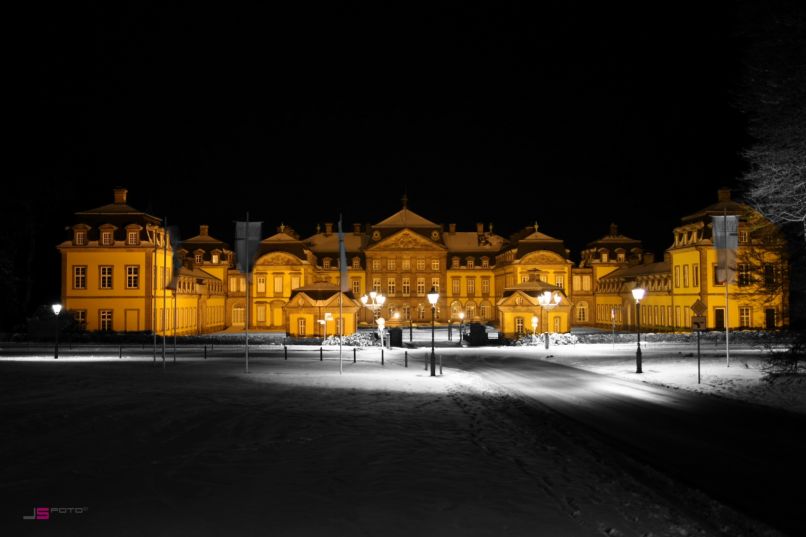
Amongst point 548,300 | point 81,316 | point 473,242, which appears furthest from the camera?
point 473,242

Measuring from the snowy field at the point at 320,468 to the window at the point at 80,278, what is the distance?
37.1 meters

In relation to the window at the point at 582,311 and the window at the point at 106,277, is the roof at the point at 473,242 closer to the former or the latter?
the window at the point at 582,311

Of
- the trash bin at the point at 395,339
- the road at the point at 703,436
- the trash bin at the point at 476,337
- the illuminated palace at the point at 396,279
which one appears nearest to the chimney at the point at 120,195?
the illuminated palace at the point at 396,279

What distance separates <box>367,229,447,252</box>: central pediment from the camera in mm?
81312

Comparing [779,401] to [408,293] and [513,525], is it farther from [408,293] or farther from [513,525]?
[408,293]

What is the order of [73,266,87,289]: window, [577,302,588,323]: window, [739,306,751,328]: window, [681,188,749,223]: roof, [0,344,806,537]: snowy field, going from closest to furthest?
[0,344,806,537]: snowy field, [681,188,749,223]: roof, [739,306,751,328]: window, [73,266,87,289]: window, [577,302,588,323]: window

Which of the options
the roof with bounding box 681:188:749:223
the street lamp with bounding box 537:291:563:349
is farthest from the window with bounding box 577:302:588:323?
the street lamp with bounding box 537:291:563:349

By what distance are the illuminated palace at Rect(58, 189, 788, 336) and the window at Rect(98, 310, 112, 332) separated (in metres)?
0.11

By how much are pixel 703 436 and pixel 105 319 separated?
50479 mm

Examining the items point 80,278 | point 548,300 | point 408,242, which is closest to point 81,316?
point 80,278

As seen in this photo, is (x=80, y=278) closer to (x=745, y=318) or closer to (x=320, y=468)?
(x=320, y=468)

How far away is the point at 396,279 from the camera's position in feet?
267

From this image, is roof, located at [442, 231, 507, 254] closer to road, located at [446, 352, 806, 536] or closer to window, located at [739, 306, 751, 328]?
window, located at [739, 306, 751, 328]

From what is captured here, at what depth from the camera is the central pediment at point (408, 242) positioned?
81312 millimetres
